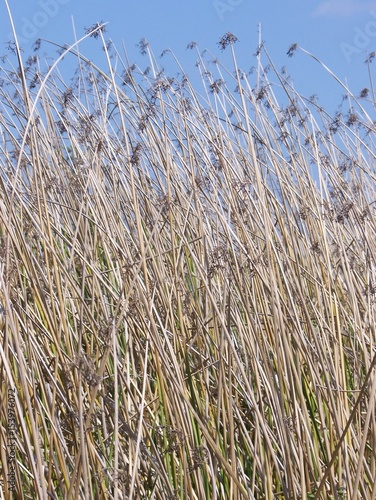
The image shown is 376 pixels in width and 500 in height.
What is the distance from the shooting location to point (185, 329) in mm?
1795

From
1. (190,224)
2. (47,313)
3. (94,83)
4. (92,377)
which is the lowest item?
(92,377)

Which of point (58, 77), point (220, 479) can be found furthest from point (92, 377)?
point (58, 77)

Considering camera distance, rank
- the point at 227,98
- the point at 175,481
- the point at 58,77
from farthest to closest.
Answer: the point at 58,77, the point at 227,98, the point at 175,481

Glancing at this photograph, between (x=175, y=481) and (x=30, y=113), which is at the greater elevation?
(x=30, y=113)

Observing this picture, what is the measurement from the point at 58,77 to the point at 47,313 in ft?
3.99

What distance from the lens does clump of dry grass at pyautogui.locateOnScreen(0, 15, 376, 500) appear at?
1235 mm

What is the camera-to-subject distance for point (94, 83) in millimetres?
2246

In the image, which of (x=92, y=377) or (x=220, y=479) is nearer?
(x=92, y=377)

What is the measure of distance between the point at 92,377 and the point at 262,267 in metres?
0.61

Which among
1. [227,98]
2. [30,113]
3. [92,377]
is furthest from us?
[227,98]

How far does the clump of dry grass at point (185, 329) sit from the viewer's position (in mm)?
1235

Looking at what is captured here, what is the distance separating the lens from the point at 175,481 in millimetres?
1476

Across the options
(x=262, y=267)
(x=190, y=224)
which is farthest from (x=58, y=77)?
(x=262, y=267)

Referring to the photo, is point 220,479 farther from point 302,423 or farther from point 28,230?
point 28,230
